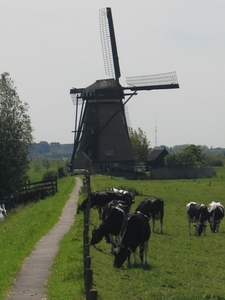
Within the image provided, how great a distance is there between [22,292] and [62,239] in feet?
33.6

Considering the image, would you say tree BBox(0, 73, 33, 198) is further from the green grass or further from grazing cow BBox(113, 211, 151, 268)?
grazing cow BBox(113, 211, 151, 268)

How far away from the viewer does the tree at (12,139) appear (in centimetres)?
5950

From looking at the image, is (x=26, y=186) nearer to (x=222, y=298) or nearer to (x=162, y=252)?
(x=162, y=252)

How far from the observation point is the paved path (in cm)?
1584

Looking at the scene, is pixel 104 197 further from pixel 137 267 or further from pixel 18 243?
pixel 137 267

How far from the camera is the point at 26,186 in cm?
5791

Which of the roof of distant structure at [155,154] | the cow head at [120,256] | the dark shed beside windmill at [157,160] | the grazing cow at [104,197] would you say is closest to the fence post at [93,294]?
the cow head at [120,256]

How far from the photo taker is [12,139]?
202 ft

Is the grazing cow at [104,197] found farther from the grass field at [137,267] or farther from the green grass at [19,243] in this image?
the green grass at [19,243]

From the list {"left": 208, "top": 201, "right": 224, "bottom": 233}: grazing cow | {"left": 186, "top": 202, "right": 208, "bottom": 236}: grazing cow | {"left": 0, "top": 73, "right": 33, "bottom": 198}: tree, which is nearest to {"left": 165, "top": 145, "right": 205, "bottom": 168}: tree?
{"left": 0, "top": 73, "right": 33, "bottom": 198}: tree

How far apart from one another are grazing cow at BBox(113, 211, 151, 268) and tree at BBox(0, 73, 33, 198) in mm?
37644

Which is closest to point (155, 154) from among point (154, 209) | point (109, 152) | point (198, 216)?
point (109, 152)

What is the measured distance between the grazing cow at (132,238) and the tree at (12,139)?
37644mm

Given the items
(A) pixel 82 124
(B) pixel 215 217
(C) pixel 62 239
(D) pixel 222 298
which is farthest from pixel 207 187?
(D) pixel 222 298
